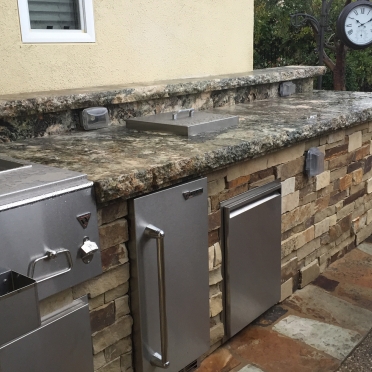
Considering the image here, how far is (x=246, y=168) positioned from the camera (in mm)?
1955

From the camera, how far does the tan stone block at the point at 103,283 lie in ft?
4.56

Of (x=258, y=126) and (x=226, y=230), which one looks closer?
(x=226, y=230)

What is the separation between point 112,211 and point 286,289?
132 centimetres

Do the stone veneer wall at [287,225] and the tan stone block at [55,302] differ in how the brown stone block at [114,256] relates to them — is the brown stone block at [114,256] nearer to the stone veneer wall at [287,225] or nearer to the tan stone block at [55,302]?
the stone veneer wall at [287,225]

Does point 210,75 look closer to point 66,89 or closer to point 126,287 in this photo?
point 66,89

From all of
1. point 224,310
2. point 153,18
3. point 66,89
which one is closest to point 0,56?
point 66,89

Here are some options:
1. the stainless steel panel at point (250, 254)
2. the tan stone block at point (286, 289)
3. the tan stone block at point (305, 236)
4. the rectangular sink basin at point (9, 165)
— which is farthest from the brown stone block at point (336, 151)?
the rectangular sink basin at point (9, 165)

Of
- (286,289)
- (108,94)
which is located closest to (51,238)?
(108,94)

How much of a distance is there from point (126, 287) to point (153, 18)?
6.04 ft

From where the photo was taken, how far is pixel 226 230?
1.89m

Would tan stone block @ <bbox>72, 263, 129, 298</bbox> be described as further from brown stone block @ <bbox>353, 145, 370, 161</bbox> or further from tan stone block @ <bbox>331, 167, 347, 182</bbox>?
brown stone block @ <bbox>353, 145, 370, 161</bbox>

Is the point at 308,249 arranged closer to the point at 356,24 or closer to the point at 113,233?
the point at 113,233

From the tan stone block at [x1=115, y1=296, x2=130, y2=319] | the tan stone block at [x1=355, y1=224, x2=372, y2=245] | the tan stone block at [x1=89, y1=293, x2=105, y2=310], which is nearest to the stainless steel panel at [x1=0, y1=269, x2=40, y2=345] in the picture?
the tan stone block at [x1=89, y1=293, x2=105, y2=310]

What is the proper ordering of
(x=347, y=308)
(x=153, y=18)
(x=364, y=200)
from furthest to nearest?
(x=364, y=200), (x=153, y=18), (x=347, y=308)
